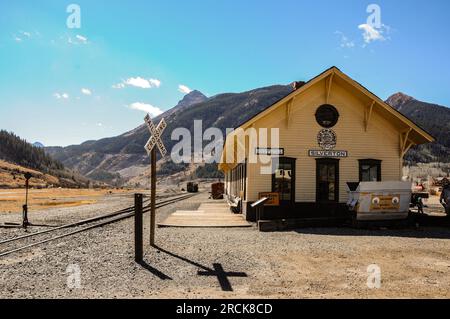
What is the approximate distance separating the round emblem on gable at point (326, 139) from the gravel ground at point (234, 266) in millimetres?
5897

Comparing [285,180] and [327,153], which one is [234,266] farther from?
[327,153]

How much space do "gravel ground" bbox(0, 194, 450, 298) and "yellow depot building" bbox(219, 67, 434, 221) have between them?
179 inches

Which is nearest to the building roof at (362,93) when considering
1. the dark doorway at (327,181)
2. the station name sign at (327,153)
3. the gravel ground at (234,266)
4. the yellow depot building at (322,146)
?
the yellow depot building at (322,146)

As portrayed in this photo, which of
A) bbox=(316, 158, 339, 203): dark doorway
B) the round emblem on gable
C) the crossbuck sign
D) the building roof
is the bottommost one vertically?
bbox=(316, 158, 339, 203): dark doorway

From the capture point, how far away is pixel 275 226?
14977mm

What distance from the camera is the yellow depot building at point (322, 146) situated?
59.0 feet

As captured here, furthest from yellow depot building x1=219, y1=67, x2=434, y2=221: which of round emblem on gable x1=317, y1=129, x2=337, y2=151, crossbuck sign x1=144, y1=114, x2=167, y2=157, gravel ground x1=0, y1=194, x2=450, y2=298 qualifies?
crossbuck sign x1=144, y1=114, x2=167, y2=157

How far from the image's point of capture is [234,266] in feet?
29.0

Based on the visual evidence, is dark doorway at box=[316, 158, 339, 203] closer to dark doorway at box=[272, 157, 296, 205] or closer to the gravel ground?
dark doorway at box=[272, 157, 296, 205]

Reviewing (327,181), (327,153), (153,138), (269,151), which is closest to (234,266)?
(153,138)

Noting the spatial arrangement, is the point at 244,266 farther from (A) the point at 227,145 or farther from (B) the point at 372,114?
(A) the point at 227,145

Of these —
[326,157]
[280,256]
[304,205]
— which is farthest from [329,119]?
[280,256]

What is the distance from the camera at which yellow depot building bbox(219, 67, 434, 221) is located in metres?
18.0
